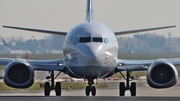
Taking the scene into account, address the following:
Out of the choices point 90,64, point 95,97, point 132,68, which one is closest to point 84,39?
point 90,64

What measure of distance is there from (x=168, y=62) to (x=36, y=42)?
61.7m

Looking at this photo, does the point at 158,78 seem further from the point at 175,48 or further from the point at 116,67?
the point at 175,48

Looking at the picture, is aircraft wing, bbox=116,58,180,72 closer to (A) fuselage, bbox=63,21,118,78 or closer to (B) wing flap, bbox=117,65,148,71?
(B) wing flap, bbox=117,65,148,71

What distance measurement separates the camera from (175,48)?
327 ft

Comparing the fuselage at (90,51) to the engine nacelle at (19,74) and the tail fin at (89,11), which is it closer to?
the engine nacelle at (19,74)

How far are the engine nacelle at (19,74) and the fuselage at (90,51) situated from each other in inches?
72.8

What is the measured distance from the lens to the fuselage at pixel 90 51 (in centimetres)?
3023

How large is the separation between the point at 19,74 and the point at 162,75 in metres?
6.64

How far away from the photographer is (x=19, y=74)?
32.4 meters

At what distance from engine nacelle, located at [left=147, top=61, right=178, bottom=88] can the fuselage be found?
1.85 meters

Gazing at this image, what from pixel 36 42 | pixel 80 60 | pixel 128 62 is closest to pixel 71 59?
pixel 80 60

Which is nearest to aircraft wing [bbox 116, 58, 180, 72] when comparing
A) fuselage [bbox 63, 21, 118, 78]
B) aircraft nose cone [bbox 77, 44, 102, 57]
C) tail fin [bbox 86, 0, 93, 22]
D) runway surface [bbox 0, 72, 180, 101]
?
fuselage [bbox 63, 21, 118, 78]

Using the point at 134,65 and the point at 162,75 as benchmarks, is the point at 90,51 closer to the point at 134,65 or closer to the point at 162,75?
the point at 162,75

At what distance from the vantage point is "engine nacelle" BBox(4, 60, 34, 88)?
31797 mm
